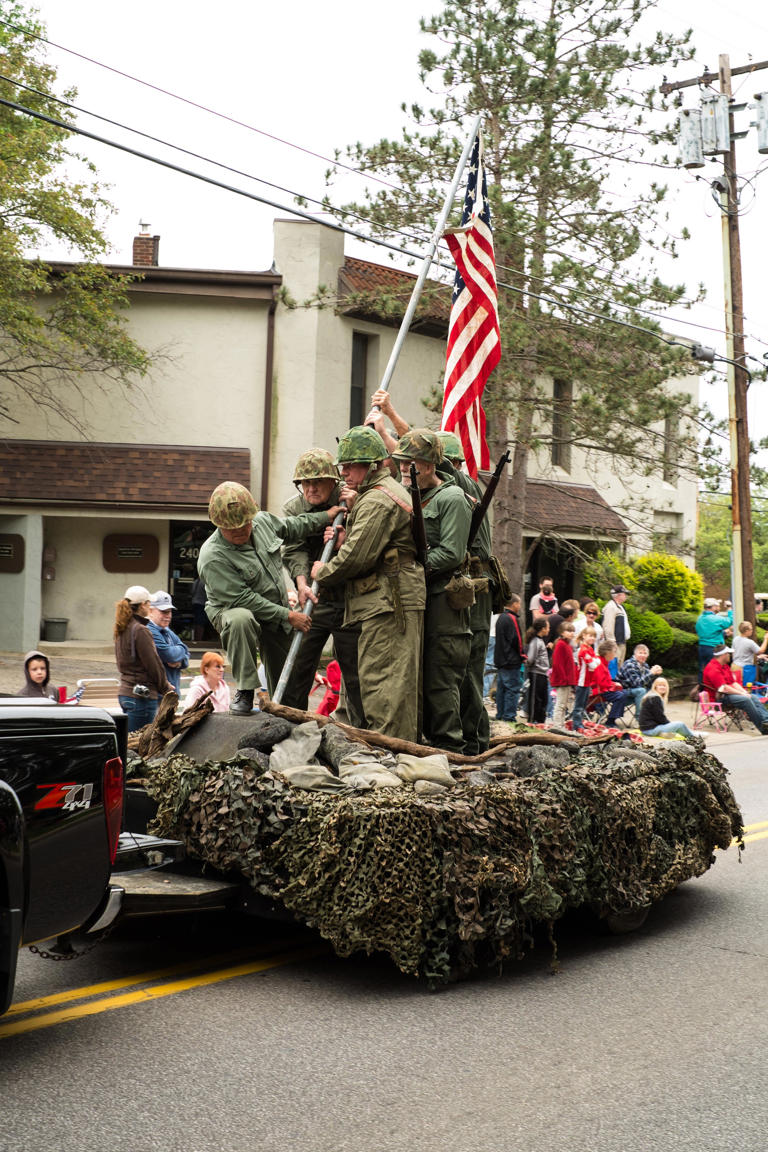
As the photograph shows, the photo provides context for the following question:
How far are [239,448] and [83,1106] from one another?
1991 cm

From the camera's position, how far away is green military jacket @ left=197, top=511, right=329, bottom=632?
274 inches

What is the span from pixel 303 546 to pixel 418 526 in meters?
1.04

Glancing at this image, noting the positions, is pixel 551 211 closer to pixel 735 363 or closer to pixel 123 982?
pixel 735 363

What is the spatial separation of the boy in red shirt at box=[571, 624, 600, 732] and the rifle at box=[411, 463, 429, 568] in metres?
9.86

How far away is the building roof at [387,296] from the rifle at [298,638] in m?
14.2

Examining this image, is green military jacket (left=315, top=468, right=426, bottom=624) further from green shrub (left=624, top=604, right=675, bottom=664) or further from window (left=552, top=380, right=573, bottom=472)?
green shrub (left=624, top=604, right=675, bottom=664)

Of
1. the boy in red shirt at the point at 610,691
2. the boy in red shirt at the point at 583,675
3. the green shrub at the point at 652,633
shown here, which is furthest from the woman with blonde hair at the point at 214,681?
the green shrub at the point at 652,633

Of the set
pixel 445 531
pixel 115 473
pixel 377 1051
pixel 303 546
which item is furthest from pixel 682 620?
pixel 377 1051

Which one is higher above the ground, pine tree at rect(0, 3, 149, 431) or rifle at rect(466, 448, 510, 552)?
pine tree at rect(0, 3, 149, 431)

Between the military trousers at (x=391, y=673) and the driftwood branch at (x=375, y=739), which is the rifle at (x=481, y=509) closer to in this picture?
the military trousers at (x=391, y=673)

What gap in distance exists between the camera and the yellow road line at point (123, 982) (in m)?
5.17

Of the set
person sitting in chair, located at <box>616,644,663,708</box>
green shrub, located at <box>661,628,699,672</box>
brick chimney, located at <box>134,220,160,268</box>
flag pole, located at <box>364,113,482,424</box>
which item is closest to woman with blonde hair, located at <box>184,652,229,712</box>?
flag pole, located at <box>364,113,482,424</box>

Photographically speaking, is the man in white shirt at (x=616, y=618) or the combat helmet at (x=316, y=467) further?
the man in white shirt at (x=616, y=618)

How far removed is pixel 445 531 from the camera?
7.43 meters
